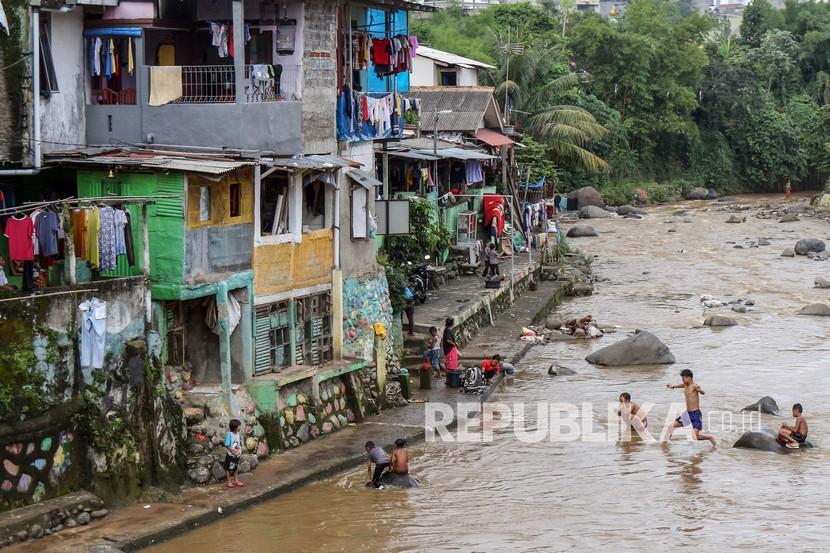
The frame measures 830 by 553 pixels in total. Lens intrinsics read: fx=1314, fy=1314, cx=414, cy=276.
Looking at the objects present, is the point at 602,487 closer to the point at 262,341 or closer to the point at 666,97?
the point at 262,341

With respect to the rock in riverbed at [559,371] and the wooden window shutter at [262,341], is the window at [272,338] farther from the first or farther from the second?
the rock in riverbed at [559,371]

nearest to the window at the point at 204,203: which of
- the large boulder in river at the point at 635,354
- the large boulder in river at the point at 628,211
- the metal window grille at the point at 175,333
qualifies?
the metal window grille at the point at 175,333

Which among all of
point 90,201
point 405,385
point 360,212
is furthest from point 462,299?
point 90,201

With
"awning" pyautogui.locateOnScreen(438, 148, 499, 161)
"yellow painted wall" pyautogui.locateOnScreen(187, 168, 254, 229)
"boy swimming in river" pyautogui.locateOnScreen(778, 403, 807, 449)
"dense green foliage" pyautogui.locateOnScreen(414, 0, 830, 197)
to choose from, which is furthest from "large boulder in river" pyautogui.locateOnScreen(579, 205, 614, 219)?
"yellow painted wall" pyautogui.locateOnScreen(187, 168, 254, 229)

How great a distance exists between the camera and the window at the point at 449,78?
42.1 meters

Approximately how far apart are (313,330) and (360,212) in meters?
2.30

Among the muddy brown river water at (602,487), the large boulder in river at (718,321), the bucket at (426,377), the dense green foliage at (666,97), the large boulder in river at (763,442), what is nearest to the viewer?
the muddy brown river water at (602,487)

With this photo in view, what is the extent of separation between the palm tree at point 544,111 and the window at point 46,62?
3101 centimetres

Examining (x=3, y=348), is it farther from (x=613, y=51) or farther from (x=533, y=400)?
(x=613, y=51)

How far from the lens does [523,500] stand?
55.7ft

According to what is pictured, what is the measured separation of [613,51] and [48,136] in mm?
46400

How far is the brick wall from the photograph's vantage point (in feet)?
62.0

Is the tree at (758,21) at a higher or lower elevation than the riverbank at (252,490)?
higher

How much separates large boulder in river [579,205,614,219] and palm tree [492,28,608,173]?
12.8 ft
